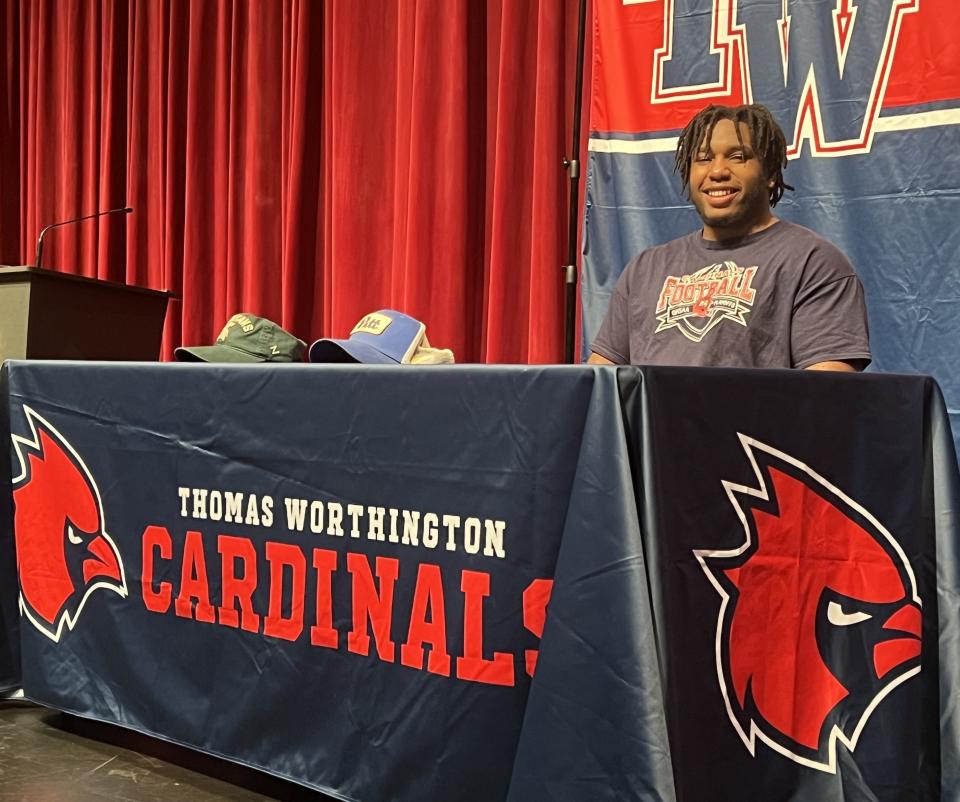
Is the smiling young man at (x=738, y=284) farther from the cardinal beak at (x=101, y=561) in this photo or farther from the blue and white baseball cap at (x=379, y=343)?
the cardinal beak at (x=101, y=561)

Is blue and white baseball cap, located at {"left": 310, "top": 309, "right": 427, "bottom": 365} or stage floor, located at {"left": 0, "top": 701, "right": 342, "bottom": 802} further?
blue and white baseball cap, located at {"left": 310, "top": 309, "right": 427, "bottom": 365}

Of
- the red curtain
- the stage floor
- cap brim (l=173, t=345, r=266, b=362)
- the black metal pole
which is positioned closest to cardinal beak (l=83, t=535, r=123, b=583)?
the stage floor

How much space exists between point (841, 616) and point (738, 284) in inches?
27.8

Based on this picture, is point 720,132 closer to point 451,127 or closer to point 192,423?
point 192,423

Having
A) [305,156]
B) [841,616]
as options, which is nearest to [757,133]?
[841,616]

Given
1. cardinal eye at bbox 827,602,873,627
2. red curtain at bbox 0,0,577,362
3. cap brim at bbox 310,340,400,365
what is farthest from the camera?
red curtain at bbox 0,0,577,362

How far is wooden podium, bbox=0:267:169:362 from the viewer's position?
Answer: 7.73ft

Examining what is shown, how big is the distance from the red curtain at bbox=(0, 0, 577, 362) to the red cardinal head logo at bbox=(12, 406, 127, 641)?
57.8 inches

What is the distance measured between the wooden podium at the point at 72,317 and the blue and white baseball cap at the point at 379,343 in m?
0.85

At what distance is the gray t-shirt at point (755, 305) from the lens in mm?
1672

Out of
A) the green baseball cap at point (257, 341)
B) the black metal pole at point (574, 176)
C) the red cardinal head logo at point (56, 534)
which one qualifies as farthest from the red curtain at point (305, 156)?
the red cardinal head logo at point (56, 534)

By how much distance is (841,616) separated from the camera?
1.20 metres

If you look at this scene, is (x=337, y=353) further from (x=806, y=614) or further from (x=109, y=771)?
(x=806, y=614)

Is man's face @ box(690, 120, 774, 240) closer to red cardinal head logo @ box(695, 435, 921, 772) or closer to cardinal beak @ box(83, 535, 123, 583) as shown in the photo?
red cardinal head logo @ box(695, 435, 921, 772)
